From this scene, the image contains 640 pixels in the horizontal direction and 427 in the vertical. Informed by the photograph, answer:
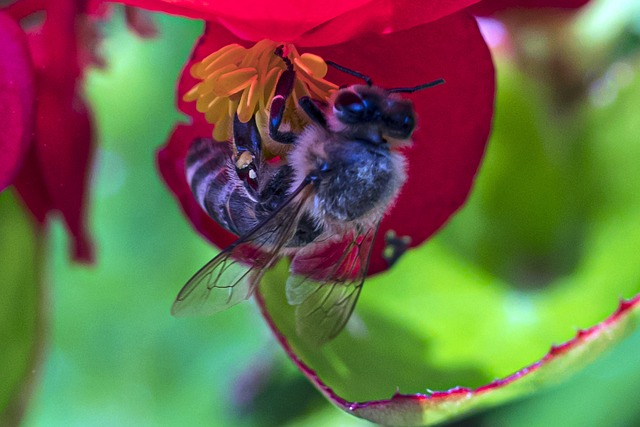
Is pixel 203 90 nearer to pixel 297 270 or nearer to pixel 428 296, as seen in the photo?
pixel 297 270

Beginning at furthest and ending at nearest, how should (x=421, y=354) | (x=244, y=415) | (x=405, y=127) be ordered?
1. (x=244, y=415)
2. (x=421, y=354)
3. (x=405, y=127)

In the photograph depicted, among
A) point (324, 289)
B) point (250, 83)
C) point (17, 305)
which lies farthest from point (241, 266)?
point (17, 305)

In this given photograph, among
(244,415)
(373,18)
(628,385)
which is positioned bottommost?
(244,415)

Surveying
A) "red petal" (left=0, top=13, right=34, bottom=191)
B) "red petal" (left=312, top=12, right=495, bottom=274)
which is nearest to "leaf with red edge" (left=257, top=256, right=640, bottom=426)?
"red petal" (left=312, top=12, right=495, bottom=274)

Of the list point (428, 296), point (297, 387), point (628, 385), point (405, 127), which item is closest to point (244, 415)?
point (297, 387)

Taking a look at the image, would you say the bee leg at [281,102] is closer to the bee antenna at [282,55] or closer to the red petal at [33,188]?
the bee antenna at [282,55]

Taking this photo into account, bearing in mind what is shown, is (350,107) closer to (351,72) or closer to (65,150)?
(351,72)
